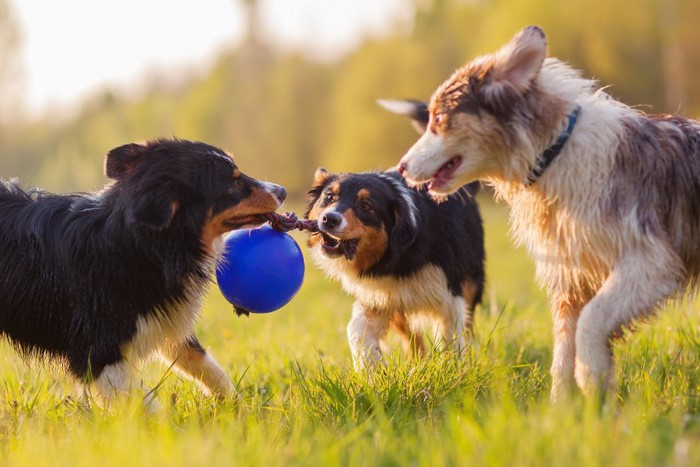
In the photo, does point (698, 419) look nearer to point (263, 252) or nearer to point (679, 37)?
point (263, 252)

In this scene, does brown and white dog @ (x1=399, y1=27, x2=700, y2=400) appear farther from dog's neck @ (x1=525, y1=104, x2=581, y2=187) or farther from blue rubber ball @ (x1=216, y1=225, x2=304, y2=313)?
blue rubber ball @ (x1=216, y1=225, x2=304, y2=313)

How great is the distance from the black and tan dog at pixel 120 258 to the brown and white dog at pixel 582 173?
1.20 metres

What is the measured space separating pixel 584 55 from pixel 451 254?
29.3 metres

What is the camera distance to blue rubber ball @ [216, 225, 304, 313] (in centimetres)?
469

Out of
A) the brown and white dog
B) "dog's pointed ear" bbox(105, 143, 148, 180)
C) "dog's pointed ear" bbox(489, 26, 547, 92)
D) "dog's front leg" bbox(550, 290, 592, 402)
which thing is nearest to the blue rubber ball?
"dog's pointed ear" bbox(105, 143, 148, 180)

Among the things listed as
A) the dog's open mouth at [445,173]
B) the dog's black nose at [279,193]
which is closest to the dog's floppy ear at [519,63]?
the dog's open mouth at [445,173]

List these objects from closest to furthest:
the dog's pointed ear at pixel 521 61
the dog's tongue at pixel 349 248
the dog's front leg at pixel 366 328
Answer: the dog's pointed ear at pixel 521 61, the dog's tongue at pixel 349 248, the dog's front leg at pixel 366 328

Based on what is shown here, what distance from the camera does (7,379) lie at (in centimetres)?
461

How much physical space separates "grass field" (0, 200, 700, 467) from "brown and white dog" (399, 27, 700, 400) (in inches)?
18.0

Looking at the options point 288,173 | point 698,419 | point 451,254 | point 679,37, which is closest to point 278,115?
point 288,173

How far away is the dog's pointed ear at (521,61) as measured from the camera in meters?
3.86

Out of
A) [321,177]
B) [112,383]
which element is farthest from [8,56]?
[112,383]

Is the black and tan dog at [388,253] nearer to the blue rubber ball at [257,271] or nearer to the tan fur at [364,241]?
the tan fur at [364,241]

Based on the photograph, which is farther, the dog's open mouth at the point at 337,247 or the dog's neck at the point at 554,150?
the dog's open mouth at the point at 337,247
